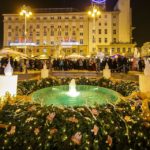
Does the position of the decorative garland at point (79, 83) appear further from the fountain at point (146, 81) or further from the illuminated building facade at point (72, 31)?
the illuminated building facade at point (72, 31)

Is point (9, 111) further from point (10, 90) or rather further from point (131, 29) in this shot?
point (131, 29)

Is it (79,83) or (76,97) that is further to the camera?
(79,83)

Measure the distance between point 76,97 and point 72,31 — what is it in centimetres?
8655

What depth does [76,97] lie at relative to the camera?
928 cm

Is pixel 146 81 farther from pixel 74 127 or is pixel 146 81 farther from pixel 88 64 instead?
pixel 88 64

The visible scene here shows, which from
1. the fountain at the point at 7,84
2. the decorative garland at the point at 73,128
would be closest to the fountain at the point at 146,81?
the decorative garland at the point at 73,128

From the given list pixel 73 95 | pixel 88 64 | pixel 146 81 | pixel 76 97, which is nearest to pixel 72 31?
pixel 88 64

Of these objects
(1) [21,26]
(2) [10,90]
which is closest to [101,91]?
(2) [10,90]

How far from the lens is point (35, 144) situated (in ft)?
18.4

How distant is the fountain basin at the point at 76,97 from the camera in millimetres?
8270

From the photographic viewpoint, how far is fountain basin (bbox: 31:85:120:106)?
8.27 metres

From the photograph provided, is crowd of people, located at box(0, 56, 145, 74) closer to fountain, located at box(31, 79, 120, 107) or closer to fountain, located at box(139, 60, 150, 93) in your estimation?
fountain, located at box(31, 79, 120, 107)

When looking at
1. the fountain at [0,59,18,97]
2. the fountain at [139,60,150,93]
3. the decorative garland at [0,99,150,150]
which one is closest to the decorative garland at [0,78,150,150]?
the decorative garland at [0,99,150,150]

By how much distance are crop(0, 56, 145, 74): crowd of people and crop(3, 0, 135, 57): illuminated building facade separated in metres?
59.6
